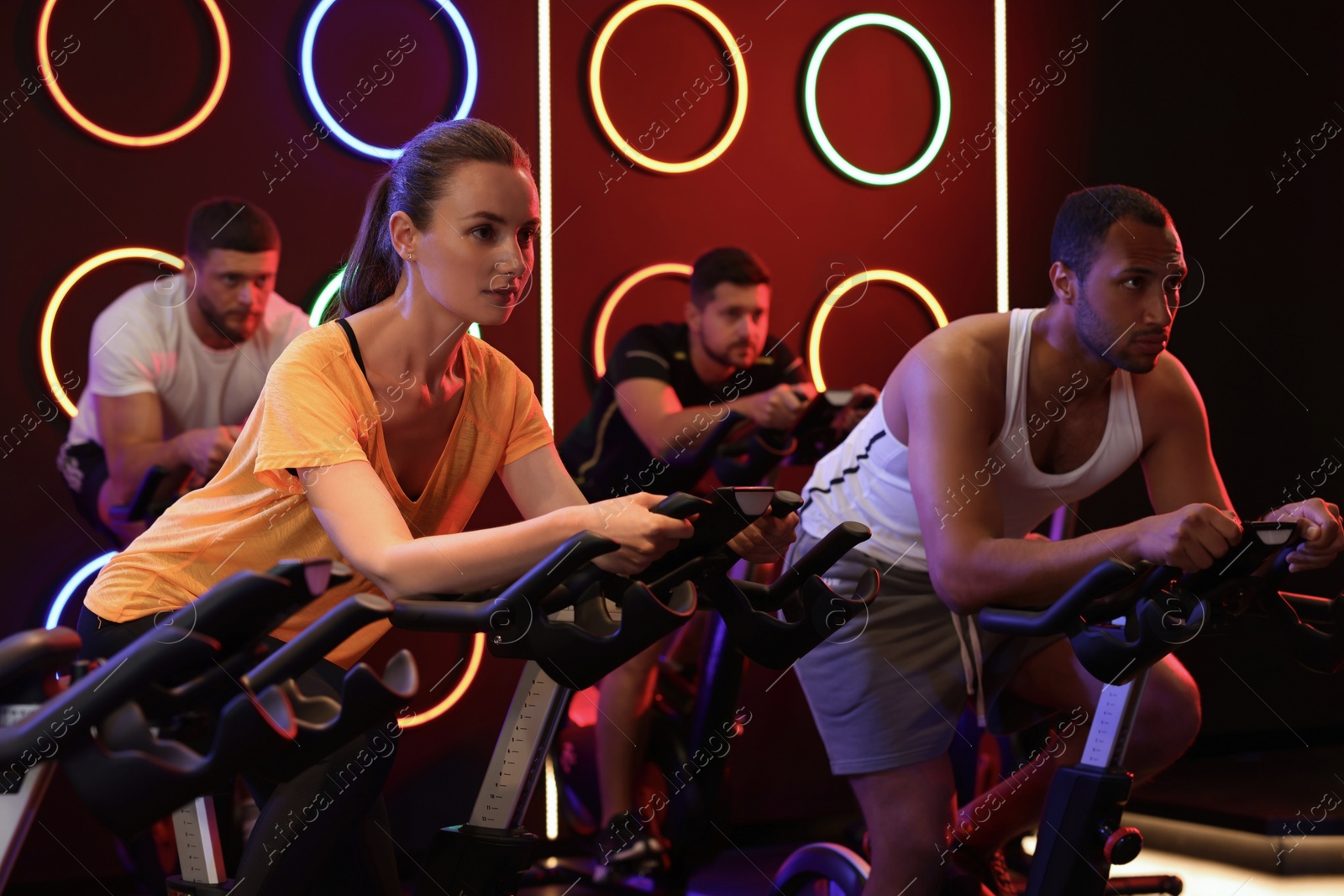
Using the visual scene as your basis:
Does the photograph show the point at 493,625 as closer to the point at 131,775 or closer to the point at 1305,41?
the point at 131,775

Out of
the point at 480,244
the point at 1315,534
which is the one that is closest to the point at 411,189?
the point at 480,244

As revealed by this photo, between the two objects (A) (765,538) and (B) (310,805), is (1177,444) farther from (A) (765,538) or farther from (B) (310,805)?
(B) (310,805)

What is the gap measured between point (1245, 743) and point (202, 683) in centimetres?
430

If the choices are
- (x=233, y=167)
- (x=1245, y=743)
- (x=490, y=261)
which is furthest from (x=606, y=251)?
(x=1245, y=743)

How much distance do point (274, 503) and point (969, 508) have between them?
43.1 inches

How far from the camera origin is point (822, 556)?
5.12 ft

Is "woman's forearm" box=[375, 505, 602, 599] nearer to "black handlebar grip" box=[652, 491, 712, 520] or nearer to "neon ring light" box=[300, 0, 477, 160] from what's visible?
Answer: "black handlebar grip" box=[652, 491, 712, 520]

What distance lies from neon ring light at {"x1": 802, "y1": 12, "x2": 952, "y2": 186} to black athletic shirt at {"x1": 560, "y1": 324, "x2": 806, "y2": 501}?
2.79 ft

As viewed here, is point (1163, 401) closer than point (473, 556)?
No

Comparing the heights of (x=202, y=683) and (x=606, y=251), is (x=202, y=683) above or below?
below

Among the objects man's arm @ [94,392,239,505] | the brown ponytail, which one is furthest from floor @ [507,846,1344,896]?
the brown ponytail

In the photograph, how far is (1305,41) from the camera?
14.5ft

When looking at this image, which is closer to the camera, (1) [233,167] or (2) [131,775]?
(2) [131,775]

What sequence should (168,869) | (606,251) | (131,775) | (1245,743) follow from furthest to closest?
1. (1245,743)
2. (606,251)
3. (168,869)
4. (131,775)
